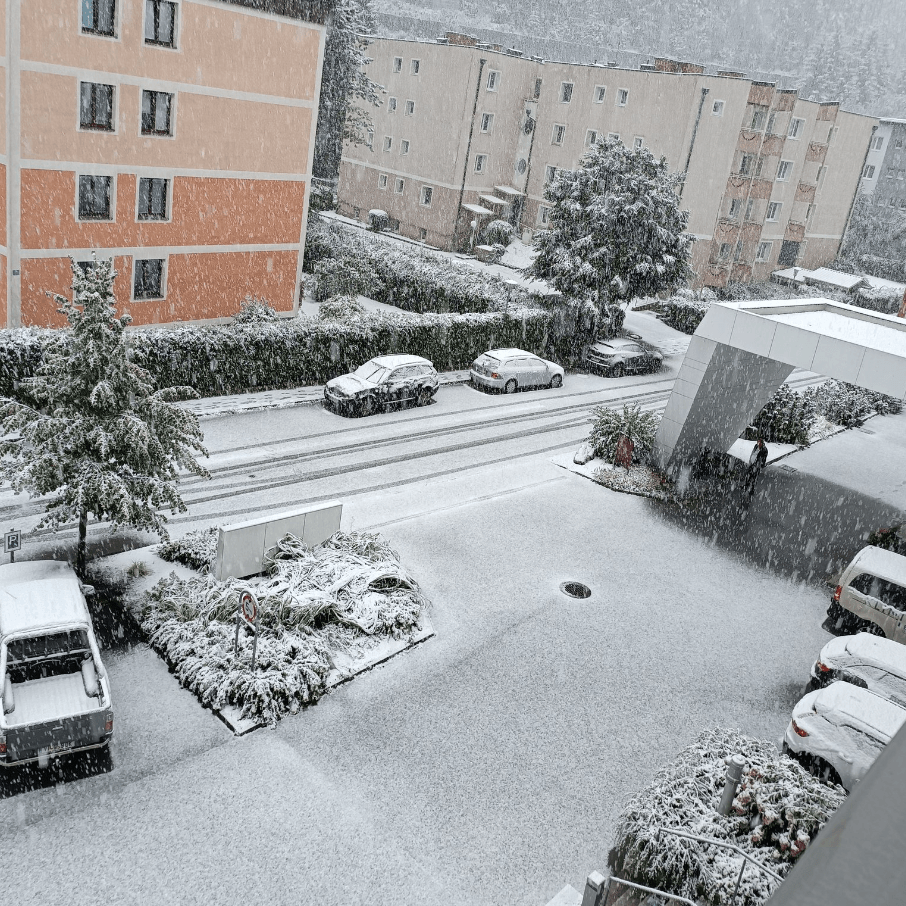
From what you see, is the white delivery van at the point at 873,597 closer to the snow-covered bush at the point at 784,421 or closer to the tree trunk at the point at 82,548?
the snow-covered bush at the point at 784,421

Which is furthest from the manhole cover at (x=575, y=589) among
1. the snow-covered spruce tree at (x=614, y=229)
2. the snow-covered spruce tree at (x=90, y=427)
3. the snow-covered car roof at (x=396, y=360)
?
the snow-covered spruce tree at (x=614, y=229)

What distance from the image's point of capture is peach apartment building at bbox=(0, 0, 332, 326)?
23.7 metres

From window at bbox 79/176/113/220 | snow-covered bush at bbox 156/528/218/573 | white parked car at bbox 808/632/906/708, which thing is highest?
window at bbox 79/176/113/220

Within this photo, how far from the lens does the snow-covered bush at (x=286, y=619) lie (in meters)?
12.6

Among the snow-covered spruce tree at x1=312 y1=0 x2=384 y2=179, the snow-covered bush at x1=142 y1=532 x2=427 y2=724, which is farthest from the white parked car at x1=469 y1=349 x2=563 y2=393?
the snow-covered spruce tree at x1=312 y1=0 x2=384 y2=179

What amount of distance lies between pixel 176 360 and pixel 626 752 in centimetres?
1679

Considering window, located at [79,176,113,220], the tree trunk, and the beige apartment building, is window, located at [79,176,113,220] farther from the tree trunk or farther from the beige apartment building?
the beige apartment building

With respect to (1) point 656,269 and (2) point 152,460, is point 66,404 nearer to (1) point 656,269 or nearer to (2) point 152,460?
(2) point 152,460

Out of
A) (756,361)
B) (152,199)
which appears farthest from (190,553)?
(152,199)

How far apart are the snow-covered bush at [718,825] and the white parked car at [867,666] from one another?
9.01 feet

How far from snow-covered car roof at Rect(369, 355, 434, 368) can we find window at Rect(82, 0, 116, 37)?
1241 centimetres

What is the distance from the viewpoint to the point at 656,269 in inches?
1391

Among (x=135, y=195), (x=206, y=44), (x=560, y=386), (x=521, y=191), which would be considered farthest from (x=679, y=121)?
(x=135, y=195)

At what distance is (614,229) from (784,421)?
11.5m
